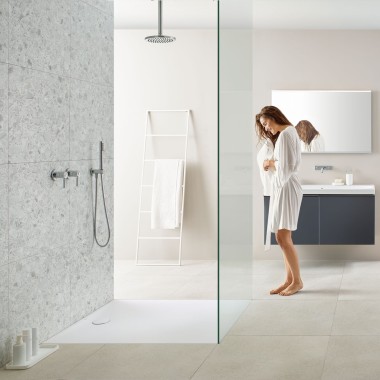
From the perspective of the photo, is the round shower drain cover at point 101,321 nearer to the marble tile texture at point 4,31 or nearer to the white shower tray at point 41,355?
the white shower tray at point 41,355

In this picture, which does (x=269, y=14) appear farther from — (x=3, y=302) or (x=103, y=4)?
(x=3, y=302)

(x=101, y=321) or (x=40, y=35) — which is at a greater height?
(x=40, y=35)

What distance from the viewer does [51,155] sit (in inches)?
194

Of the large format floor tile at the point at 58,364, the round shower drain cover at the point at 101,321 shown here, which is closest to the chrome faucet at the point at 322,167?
the round shower drain cover at the point at 101,321

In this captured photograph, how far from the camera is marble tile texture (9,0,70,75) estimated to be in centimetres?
444

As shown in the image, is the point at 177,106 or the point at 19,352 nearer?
the point at 19,352

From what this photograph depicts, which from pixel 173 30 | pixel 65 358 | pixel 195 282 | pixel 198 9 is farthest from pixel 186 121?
pixel 65 358

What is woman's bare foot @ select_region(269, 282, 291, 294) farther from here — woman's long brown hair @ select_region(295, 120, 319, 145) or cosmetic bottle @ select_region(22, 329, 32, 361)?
cosmetic bottle @ select_region(22, 329, 32, 361)

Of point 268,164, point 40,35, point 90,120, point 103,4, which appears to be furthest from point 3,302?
point 268,164

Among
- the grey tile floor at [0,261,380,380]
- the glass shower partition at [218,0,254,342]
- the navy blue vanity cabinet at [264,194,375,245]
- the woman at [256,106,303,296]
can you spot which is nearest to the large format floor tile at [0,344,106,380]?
the grey tile floor at [0,261,380,380]

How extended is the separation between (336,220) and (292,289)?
1.67 meters

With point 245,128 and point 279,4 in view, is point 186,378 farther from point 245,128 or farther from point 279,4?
point 279,4

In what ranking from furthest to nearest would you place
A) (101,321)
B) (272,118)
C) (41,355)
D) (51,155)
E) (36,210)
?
(272,118)
(101,321)
(51,155)
(36,210)
(41,355)

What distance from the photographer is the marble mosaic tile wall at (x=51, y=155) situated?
4371 millimetres
